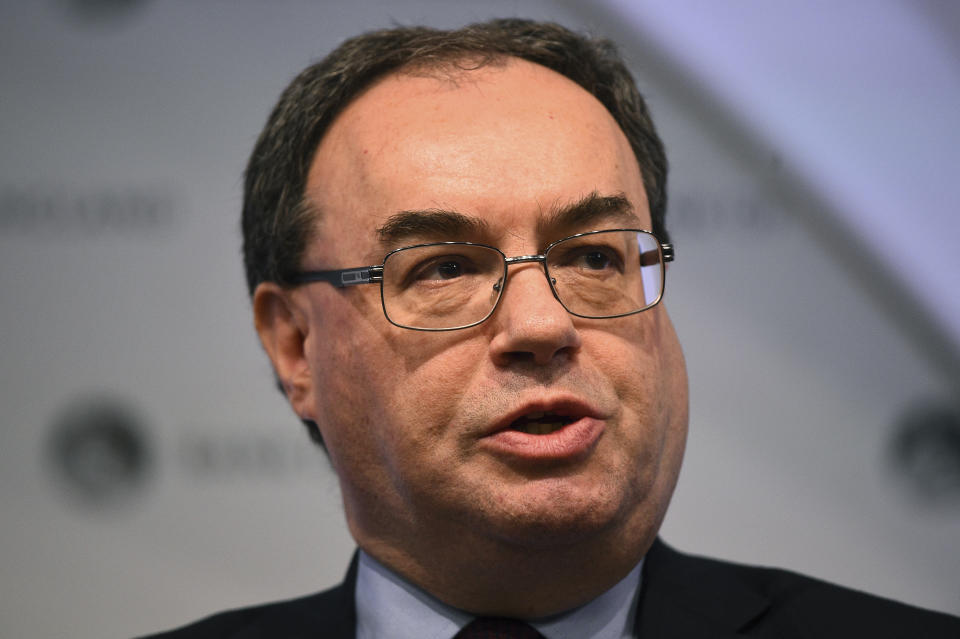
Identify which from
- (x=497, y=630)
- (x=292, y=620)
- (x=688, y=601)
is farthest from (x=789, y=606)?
(x=292, y=620)

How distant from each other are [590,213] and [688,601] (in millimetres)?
751

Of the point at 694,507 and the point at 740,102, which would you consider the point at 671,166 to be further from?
the point at 694,507

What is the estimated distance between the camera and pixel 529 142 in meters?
1.68

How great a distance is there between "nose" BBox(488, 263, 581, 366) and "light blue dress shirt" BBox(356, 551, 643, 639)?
492mm

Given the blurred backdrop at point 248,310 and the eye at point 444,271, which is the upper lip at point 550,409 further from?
the blurred backdrop at point 248,310

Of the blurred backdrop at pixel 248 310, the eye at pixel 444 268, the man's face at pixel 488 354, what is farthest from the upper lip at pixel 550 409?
the blurred backdrop at pixel 248 310

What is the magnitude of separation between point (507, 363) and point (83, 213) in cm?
195

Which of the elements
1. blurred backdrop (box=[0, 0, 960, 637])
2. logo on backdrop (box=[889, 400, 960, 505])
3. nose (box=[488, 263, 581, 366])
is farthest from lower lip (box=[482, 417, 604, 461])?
logo on backdrop (box=[889, 400, 960, 505])

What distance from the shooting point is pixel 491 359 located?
1.55 metres

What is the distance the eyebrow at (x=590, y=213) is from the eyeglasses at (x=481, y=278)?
0.09 ft

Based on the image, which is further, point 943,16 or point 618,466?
point 943,16

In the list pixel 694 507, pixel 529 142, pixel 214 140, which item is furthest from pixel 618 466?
pixel 214 140

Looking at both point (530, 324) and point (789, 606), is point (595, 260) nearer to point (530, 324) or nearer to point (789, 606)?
point (530, 324)

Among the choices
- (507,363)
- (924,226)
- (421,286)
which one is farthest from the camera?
(924,226)
